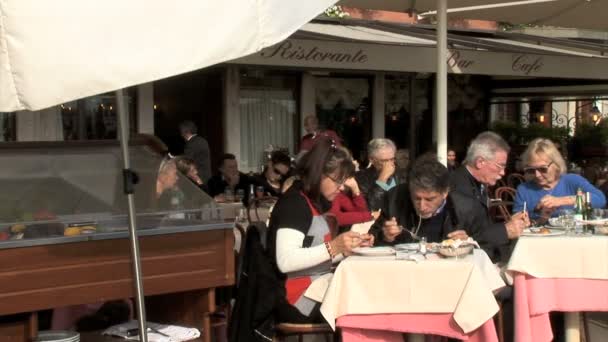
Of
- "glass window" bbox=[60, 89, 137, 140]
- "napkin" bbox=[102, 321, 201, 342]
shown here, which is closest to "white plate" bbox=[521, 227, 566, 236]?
"napkin" bbox=[102, 321, 201, 342]

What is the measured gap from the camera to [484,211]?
15.5ft

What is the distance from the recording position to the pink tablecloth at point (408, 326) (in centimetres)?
381

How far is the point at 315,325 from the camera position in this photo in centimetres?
413

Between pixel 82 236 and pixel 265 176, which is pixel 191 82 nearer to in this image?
pixel 265 176

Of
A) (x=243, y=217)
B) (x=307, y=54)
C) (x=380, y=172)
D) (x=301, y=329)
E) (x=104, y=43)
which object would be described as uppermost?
(x=307, y=54)

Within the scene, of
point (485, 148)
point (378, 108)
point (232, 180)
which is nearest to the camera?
point (485, 148)

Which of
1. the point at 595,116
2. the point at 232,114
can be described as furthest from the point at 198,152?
the point at 595,116

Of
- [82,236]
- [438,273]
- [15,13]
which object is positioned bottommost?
[438,273]

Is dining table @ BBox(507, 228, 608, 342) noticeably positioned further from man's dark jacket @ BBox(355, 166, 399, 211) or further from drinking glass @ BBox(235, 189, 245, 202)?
drinking glass @ BBox(235, 189, 245, 202)

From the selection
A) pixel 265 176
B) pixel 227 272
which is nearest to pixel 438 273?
pixel 227 272

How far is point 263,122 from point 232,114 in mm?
593

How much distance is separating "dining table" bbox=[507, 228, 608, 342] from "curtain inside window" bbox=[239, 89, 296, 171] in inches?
299

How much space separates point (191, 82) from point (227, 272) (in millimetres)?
7989

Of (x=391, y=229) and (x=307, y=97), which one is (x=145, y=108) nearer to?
(x=307, y=97)
